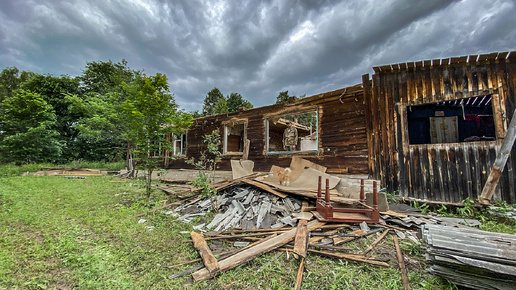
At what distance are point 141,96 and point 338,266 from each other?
6443 mm

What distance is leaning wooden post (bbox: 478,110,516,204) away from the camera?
182 inches

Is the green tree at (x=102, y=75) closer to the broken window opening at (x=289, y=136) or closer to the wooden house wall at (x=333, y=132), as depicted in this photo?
the broken window opening at (x=289, y=136)

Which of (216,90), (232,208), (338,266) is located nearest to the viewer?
(338,266)

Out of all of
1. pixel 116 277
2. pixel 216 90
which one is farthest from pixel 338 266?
pixel 216 90

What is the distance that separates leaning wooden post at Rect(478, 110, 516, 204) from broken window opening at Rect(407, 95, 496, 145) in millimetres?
2479

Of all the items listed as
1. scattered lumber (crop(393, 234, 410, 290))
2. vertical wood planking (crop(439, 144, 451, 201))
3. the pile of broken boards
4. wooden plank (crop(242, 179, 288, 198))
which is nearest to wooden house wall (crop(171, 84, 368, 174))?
the pile of broken boards

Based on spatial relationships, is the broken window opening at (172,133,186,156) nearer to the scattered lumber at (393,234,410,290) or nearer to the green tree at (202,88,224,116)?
the scattered lumber at (393,234,410,290)

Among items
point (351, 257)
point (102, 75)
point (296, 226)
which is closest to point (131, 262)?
point (296, 226)

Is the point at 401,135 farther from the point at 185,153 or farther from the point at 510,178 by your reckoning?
the point at 185,153

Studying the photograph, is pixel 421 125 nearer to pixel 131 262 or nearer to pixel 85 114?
pixel 131 262

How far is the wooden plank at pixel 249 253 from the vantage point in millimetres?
2670

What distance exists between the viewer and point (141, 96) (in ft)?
20.1

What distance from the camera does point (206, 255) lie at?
10.1ft

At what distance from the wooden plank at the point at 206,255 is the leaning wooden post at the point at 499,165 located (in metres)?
6.13
